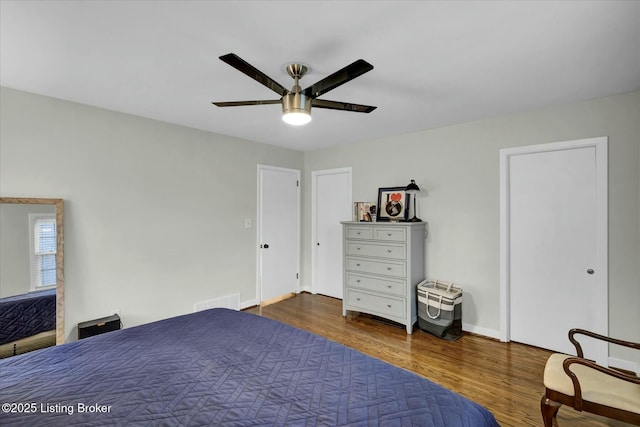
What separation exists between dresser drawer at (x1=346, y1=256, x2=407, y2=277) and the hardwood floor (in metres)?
0.66

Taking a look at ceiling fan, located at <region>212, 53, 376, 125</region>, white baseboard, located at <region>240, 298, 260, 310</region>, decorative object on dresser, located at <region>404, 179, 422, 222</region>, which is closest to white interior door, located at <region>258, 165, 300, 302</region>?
white baseboard, located at <region>240, 298, 260, 310</region>

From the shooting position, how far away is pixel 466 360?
105 inches

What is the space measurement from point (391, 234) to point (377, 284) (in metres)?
0.65

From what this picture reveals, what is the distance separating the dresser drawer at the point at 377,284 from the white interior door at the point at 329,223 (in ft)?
2.52

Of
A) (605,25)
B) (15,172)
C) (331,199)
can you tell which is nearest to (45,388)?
(15,172)

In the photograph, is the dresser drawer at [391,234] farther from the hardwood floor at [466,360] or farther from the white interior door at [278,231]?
the white interior door at [278,231]

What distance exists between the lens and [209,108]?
2.83 meters

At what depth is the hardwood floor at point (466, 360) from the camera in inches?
79.0

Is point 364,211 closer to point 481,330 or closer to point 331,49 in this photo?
point 481,330

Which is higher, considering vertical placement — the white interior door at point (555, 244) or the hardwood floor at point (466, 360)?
the white interior door at point (555, 244)

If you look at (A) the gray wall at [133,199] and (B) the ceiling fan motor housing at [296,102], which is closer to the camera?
(B) the ceiling fan motor housing at [296,102]

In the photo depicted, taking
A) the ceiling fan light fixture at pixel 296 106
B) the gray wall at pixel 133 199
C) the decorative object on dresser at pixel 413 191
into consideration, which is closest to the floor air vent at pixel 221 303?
the gray wall at pixel 133 199

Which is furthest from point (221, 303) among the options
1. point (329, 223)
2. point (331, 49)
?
point (331, 49)

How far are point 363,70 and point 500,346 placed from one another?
3.05 m
